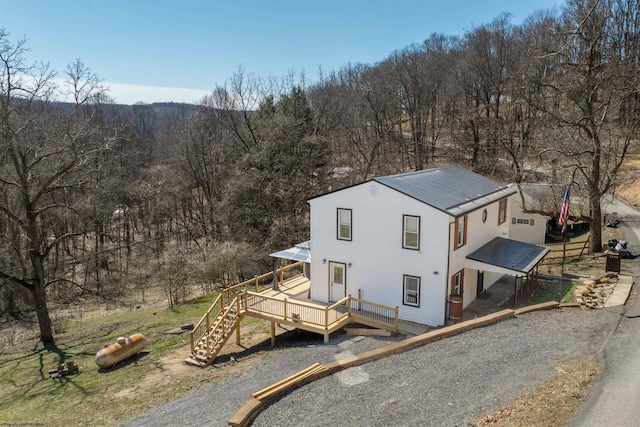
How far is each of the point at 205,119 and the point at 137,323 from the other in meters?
31.5

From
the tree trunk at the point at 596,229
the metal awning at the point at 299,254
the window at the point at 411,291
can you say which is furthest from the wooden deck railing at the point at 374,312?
the tree trunk at the point at 596,229

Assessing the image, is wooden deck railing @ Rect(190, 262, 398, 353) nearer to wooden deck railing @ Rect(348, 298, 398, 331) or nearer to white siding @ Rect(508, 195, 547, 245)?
wooden deck railing @ Rect(348, 298, 398, 331)

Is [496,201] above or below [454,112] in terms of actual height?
below

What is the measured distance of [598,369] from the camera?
10727mm

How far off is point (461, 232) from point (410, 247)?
221 cm

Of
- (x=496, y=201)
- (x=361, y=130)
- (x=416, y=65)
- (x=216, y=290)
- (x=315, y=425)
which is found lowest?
(x=216, y=290)

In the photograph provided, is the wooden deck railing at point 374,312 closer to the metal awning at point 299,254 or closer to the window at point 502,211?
the metal awning at point 299,254

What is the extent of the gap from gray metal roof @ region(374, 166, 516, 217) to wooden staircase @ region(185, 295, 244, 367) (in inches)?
301

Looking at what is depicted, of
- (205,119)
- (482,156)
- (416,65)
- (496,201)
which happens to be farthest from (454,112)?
(496,201)

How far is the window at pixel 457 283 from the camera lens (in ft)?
52.7

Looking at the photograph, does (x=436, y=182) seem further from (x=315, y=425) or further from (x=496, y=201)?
(x=315, y=425)

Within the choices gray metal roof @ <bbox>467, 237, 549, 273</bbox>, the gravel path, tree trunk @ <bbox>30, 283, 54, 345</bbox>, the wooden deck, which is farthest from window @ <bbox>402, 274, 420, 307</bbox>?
tree trunk @ <bbox>30, 283, 54, 345</bbox>

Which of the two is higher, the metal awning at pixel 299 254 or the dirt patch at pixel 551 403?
the metal awning at pixel 299 254

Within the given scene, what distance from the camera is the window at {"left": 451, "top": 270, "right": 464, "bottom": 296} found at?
16078 mm
